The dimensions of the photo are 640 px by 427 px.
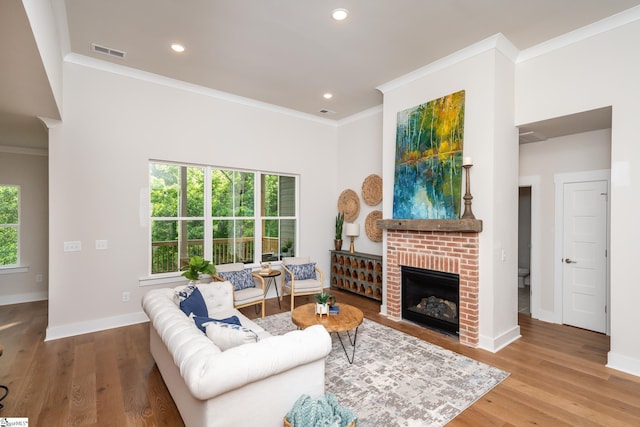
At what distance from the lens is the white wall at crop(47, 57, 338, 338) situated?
382 centimetres

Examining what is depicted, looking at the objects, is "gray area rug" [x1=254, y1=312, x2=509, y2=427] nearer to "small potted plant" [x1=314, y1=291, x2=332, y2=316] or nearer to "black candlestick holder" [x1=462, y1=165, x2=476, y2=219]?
"small potted plant" [x1=314, y1=291, x2=332, y2=316]

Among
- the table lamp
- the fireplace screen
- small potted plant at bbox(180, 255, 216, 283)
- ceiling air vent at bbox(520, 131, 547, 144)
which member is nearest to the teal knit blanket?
the fireplace screen

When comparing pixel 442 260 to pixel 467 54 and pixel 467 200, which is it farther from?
pixel 467 54

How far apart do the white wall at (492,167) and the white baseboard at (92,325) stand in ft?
14.9

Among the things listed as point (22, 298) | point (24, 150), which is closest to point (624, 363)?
point (22, 298)

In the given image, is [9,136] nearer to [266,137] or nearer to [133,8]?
[133,8]

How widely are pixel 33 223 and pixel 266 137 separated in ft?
15.0

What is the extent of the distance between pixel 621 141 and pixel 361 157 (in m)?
3.72

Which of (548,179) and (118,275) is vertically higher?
(548,179)

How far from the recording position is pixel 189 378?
1.63 metres

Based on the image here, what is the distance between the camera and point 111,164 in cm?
411

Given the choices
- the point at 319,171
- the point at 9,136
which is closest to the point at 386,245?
the point at 319,171

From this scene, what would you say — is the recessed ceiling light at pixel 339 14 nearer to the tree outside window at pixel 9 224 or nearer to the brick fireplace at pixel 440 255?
the brick fireplace at pixel 440 255

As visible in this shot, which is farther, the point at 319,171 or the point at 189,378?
the point at 319,171
